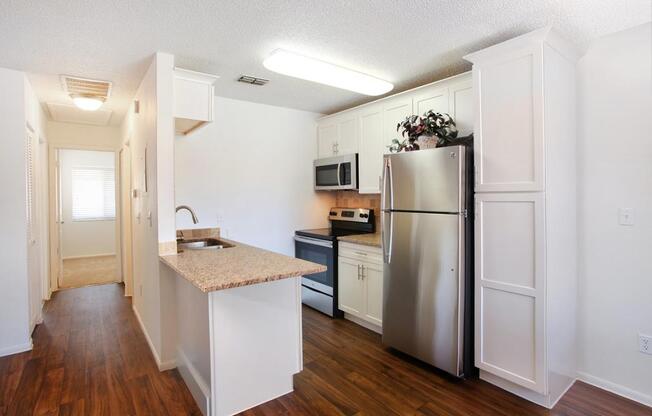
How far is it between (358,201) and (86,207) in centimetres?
652

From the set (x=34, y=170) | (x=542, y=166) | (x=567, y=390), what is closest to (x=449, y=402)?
(x=567, y=390)

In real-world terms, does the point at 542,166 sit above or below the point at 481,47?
below

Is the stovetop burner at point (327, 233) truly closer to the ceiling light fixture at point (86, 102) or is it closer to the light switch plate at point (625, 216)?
the light switch plate at point (625, 216)

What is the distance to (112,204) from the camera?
7.78 meters

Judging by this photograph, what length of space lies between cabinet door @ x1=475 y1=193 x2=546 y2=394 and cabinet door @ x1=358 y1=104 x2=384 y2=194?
131cm

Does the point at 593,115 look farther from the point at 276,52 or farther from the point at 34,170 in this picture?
the point at 34,170

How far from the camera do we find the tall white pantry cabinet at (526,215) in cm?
207

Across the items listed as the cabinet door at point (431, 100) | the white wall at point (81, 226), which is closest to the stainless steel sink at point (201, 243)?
the cabinet door at point (431, 100)

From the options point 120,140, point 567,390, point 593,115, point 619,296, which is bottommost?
point 567,390

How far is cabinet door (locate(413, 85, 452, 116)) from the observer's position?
2848 mm

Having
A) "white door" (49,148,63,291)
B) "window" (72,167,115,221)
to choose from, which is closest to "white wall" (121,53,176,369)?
"white door" (49,148,63,291)

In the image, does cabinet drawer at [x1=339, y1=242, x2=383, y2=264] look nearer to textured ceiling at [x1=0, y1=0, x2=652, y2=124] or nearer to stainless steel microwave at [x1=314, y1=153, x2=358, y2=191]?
stainless steel microwave at [x1=314, y1=153, x2=358, y2=191]

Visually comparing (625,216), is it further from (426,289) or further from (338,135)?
(338,135)

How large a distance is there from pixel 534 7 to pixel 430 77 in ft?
3.91
